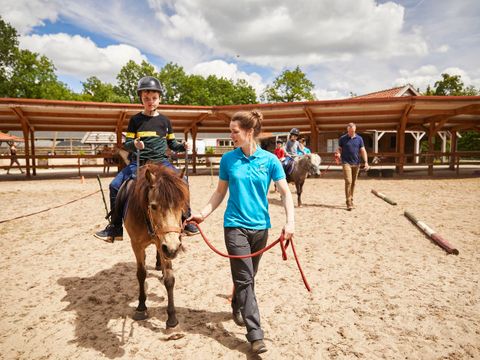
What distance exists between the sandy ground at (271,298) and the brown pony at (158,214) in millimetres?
511

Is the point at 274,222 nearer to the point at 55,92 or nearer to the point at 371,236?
the point at 371,236

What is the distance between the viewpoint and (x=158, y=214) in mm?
2516

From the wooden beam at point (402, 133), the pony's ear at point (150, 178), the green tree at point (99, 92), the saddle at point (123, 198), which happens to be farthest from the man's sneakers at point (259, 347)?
the green tree at point (99, 92)

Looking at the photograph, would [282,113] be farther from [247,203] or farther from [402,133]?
[247,203]

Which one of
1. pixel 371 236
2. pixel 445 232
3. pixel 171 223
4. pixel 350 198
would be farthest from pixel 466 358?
pixel 350 198

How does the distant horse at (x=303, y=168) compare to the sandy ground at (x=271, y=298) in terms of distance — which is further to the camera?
the distant horse at (x=303, y=168)

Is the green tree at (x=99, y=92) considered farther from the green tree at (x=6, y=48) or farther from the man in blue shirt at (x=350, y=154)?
the man in blue shirt at (x=350, y=154)

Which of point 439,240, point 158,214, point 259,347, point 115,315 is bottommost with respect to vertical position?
point 115,315

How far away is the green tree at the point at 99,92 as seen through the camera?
66.3 metres

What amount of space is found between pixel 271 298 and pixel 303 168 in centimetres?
636

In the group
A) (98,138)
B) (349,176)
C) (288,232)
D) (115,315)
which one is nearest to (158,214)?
(288,232)

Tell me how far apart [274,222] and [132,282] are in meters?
4.12

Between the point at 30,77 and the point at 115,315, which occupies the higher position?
the point at 30,77

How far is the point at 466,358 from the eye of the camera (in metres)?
2.59
